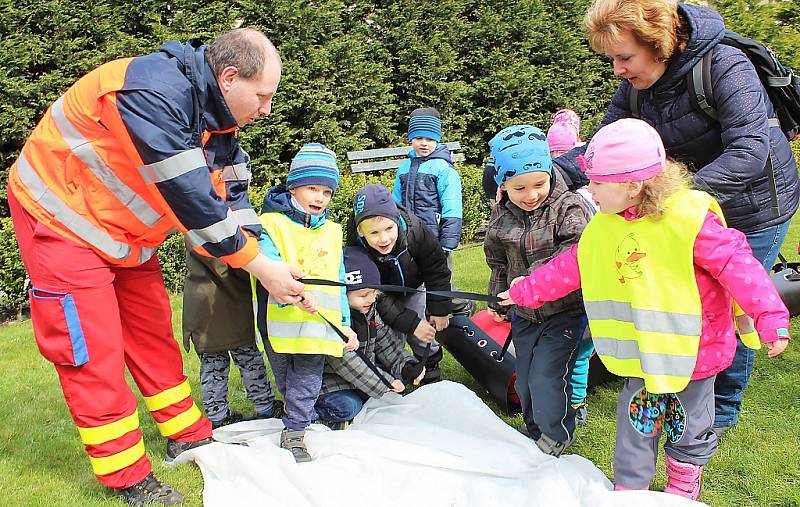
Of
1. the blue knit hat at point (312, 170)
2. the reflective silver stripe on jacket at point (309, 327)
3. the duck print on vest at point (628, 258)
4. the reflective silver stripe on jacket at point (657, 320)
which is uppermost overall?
the blue knit hat at point (312, 170)

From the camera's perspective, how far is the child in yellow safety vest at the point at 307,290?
346 centimetres

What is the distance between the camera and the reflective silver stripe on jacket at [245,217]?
10.7 feet

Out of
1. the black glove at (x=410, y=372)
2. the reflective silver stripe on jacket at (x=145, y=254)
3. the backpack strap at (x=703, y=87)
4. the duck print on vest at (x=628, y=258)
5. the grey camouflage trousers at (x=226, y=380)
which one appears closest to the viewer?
the duck print on vest at (x=628, y=258)

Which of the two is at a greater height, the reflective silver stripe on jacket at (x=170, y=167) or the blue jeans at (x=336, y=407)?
the reflective silver stripe on jacket at (x=170, y=167)

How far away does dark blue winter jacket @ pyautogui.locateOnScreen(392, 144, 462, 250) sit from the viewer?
6.28 m

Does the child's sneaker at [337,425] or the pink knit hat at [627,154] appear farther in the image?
the child's sneaker at [337,425]

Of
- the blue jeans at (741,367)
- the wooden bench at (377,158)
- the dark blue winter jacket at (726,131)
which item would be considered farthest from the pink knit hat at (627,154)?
the wooden bench at (377,158)

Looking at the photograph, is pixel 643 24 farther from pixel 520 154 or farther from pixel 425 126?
pixel 425 126

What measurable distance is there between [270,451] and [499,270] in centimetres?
150

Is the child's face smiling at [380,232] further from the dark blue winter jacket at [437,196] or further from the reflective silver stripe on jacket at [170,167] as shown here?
the dark blue winter jacket at [437,196]

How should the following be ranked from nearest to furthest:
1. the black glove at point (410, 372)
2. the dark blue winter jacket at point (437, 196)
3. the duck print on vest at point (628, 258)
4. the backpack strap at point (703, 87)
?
the duck print on vest at point (628, 258) → the backpack strap at point (703, 87) → the black glove at point (410, 372) → the dark blue winter jacket at point (437, 196)

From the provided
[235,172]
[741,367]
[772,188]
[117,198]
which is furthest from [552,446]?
[117,198]

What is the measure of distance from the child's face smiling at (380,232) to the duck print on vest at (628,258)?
140 cm

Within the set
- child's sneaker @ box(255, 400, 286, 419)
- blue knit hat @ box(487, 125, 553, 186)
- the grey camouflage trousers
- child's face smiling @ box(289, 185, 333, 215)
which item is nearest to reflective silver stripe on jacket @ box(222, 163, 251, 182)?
child's face smiling @ box(289, 185, 333, 215)
